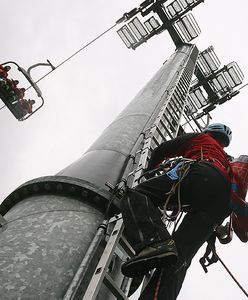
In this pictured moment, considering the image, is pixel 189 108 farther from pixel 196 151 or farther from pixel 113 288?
pixel 113 288

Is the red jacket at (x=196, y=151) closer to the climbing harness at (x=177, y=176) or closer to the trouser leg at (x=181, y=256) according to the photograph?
the climbing harness at (x=177, y=176)

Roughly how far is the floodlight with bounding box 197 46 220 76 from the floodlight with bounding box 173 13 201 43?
2.72 ft

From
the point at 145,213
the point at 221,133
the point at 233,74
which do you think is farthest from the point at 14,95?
the point at 233,74

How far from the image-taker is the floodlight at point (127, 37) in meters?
17.7

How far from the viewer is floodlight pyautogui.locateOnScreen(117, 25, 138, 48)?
17.7m

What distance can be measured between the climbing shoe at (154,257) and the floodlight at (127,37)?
50.6ft

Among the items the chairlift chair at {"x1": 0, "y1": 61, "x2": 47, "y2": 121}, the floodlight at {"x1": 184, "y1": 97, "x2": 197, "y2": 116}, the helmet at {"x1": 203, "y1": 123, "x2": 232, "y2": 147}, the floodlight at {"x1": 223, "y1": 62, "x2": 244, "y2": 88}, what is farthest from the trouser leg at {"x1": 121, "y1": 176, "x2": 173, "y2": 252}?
the floodlight at {"x1": 223, "y1": 62, "x2": 244, "y2": 88}

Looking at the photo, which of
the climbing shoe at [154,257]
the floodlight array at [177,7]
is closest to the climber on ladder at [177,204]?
the climbing shoe at [154,257]

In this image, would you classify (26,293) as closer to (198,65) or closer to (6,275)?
(6,275)

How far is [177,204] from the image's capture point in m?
3.93

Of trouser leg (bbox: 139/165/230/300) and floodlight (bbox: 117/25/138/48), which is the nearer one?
trouser leg (bbox: 139/165/230/300)

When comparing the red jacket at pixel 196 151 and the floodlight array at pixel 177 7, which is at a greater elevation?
the floodlight array at pixel 177 7

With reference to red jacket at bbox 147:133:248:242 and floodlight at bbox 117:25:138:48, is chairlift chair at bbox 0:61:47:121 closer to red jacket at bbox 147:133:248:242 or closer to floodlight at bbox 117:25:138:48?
red jacket at bbox 147:133:248:242

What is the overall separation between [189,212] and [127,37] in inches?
591
